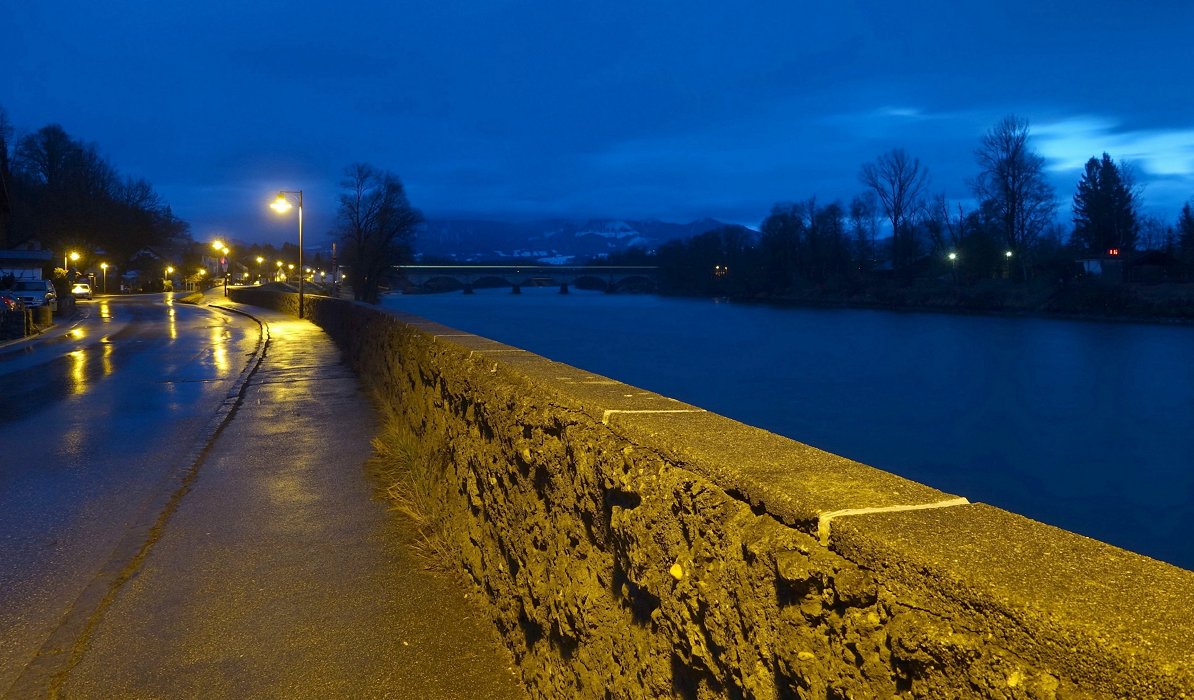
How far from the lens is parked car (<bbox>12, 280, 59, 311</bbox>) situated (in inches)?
→ 1326

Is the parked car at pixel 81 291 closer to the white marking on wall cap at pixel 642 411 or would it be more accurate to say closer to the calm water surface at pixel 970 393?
the calm water surface at pixel 970 393

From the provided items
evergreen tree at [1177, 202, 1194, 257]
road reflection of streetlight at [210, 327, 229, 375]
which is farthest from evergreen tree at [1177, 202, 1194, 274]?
road reflection of streetlight at [210, 327, 229, 375]

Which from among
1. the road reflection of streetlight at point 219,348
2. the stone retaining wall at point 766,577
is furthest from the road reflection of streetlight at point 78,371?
the stone retaining wall at point 766,577

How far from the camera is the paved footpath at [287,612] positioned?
4266 mm

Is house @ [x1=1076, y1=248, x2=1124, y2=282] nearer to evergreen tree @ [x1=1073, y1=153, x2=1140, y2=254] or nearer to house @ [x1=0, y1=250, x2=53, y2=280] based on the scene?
evergreen tree @ [x1=1073, y1=153, x2=1140, y2=254]

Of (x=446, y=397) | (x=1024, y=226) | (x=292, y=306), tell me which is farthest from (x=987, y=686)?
(x=1024, y=226)

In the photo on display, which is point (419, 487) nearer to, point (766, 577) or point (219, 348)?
point (766, 577)

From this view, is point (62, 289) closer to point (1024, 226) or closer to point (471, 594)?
point (471, 594)

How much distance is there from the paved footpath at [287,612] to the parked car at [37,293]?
30503 mm

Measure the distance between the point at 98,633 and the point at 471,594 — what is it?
1.92 meters

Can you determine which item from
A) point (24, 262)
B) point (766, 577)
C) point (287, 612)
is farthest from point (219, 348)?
point (24, 262)

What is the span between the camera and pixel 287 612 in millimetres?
5062

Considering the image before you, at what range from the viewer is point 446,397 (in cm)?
638

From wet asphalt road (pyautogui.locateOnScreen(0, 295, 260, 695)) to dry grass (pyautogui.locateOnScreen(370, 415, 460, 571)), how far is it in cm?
188
